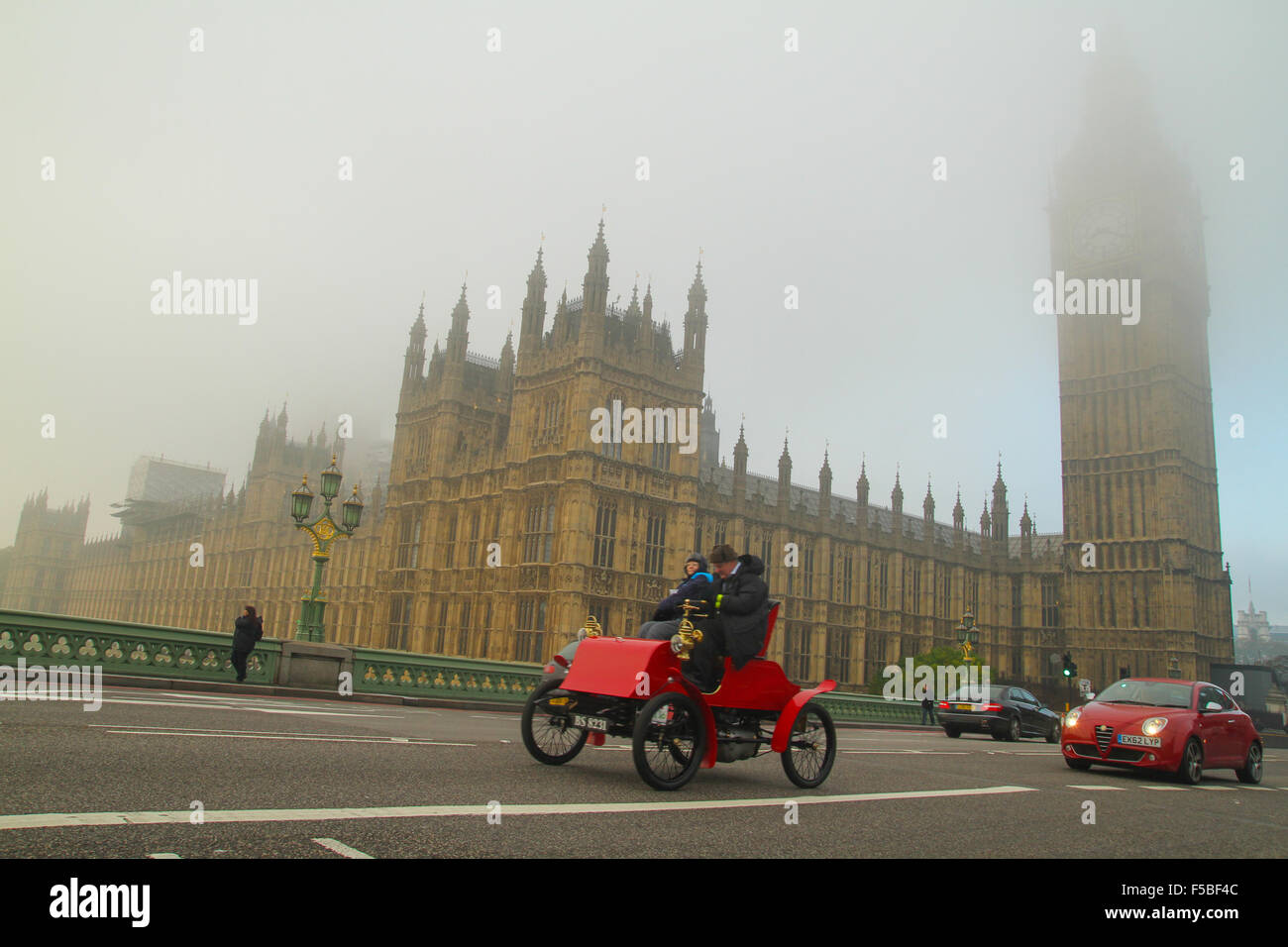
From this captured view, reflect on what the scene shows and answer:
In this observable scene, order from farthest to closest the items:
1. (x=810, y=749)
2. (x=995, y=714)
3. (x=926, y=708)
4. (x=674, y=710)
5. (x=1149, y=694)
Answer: (x=926, y=708) → (x=995, y=714) → (x=1149, y=694) → (x=810, y=749) → (x=674, y=710)

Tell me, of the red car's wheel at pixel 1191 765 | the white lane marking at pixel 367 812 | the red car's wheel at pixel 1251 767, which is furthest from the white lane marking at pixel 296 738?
the red car's wheel at pixel 1251 767

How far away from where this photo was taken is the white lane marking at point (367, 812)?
146 inches

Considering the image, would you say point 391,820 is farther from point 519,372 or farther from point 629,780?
point 519,372

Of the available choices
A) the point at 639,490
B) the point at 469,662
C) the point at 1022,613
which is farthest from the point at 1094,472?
the point at 469,662

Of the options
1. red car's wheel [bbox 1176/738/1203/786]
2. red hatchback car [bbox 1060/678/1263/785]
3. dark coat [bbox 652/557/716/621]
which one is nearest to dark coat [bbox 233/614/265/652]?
dark coat [bbox 652/557/716/621]

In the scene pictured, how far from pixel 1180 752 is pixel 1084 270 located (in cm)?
6285

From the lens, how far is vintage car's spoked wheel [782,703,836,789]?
7164 millimetres

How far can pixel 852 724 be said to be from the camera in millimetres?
27250

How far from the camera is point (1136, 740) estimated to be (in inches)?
407

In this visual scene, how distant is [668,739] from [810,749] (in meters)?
1.69

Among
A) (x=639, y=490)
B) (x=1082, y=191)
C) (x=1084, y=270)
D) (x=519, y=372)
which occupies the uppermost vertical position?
(x=1082, y=191)

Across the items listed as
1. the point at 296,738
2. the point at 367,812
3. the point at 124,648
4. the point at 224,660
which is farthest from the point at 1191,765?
the point at 124,648

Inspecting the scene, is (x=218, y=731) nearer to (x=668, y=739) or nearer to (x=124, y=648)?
(x=668, y=739)

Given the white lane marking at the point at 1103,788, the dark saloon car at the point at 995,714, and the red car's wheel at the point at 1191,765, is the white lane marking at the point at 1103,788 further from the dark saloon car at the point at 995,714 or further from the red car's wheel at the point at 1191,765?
the dark saloon car at the point at 995,714
